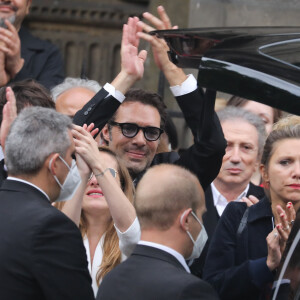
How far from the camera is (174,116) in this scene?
7957 millimetres

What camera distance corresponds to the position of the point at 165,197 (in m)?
3.60

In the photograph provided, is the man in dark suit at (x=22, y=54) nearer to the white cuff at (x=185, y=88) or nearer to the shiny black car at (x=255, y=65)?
the white cuff at (x=185, y=88)

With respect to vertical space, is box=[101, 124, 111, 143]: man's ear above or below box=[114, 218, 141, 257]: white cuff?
above

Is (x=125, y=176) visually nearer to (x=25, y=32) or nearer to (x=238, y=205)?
(x=238, y=205)

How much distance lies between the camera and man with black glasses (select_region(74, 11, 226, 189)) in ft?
15.6

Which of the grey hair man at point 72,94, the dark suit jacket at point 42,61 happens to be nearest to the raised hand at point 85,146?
the grey hair man at point 72,94

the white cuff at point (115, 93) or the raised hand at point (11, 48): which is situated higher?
the raised hand at point (11, 48)

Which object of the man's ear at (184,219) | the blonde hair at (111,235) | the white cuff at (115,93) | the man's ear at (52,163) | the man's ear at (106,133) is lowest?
the blonde hair at (111,235)

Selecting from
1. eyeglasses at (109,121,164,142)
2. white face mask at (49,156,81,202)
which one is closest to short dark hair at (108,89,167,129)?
eyeglasses at (109,121,164,142)

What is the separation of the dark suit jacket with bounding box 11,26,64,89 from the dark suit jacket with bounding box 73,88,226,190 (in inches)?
75.2

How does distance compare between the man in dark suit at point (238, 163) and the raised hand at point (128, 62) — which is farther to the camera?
the man in dark suit at point (238, 163)

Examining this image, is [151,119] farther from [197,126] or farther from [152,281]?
[152,281]

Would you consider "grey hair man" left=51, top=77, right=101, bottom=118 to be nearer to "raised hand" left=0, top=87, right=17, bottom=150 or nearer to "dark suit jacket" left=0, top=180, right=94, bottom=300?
"raised hand" left=0, top=87, right=17, bottom=150

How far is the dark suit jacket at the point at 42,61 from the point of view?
691cm
